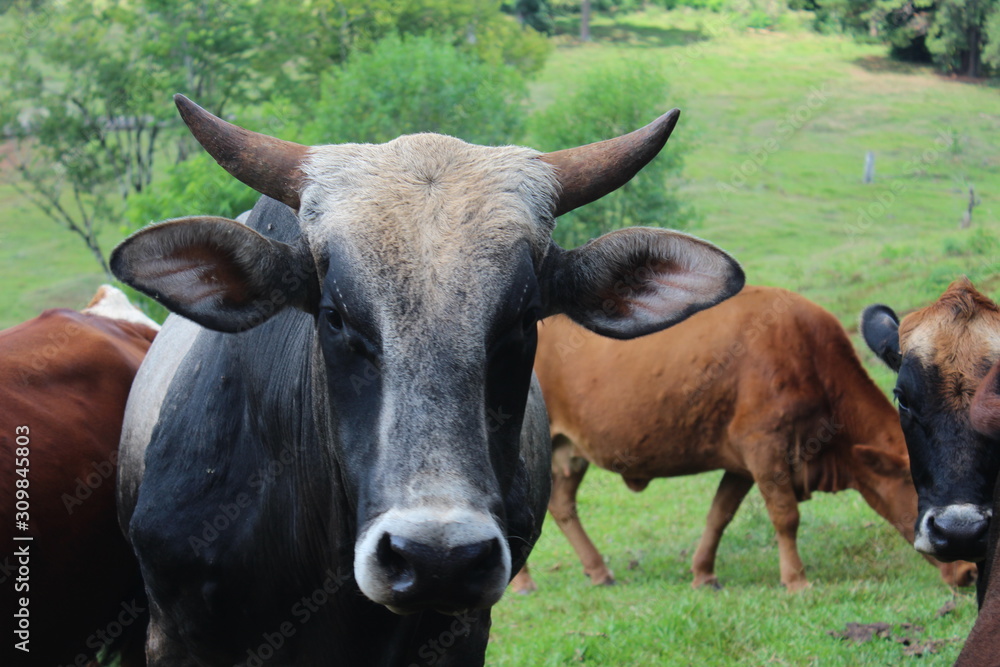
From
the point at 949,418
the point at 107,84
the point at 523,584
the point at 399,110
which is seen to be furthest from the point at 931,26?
the point at 949,418

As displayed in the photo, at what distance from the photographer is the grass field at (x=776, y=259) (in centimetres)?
634

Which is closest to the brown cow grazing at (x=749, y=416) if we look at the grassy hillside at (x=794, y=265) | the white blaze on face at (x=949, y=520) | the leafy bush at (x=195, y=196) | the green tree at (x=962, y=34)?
the grassy hillside at (x=794, y=265)

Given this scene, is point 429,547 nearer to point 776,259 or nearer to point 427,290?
point 427,290

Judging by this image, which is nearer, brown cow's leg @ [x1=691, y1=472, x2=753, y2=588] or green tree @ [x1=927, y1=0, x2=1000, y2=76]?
brown cow's leg @ [x1=691, y1=472, x2=753, y2=588]

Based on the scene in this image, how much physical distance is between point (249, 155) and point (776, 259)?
25.0 meters

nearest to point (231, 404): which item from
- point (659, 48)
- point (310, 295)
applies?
point (310, 295)

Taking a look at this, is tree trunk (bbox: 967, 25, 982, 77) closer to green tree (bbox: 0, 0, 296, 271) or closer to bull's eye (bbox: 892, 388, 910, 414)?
green tree (bbox: 0, 0, 296, 271)

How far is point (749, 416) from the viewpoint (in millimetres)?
8086

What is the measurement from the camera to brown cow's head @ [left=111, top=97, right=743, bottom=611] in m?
2.55

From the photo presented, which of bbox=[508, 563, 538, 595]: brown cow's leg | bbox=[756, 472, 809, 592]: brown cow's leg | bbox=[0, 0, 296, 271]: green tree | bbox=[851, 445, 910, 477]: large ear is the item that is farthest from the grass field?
bbox=[0, 0, 296, 271]: green tree

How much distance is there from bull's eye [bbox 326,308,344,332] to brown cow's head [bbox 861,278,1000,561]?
3215 millimetres

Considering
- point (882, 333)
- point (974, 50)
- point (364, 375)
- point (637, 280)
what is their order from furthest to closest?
point (974, 50), point (882, 333), point (637, 280), point (364, 375)

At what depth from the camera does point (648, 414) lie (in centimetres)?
848

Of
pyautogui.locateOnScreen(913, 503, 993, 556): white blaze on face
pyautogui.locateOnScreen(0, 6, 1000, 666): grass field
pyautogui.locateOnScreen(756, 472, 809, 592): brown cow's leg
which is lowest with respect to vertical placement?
pyautogui.locateOnScreen(0, 6, 1000, 666): grass field
